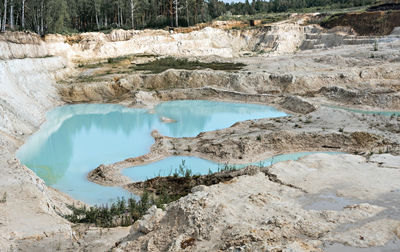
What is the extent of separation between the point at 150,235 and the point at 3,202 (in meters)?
4.26

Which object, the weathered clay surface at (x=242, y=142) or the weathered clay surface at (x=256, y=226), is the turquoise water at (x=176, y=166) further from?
the weathered clay surface at (x=256, y=226)

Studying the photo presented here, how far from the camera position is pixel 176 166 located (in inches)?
639

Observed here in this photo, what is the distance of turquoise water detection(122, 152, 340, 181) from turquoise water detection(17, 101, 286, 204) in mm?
474

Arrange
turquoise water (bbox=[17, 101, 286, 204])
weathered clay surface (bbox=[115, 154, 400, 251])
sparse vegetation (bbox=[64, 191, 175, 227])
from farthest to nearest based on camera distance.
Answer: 1. turquoise water (bbox=[17, 101, 286, 204])
2. sparse vegetation (bbox=[64, 191, 175, 227])
3. weathered clay surface (bbox=[115, 154, 400, 251])

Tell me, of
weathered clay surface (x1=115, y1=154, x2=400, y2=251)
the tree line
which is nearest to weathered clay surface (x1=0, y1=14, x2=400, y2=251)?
weathered clay surface (x1=115, y1=154, x2=400, y2=251)

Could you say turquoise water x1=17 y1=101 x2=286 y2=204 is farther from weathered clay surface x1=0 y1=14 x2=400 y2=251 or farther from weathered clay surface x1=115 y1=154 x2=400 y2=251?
weathered clay surface x1=115 y1=154 x2=400 y2=251

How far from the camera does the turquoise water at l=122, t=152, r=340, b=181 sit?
50.4 feet

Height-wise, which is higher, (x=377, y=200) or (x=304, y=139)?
(x=377, y=200)

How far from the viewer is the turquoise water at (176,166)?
15.4 m

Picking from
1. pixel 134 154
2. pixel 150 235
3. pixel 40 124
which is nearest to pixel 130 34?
pixel 40 124

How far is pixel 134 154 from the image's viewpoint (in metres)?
18.1

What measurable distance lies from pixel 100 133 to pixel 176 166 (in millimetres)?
8355

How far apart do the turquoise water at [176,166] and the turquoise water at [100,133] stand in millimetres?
474

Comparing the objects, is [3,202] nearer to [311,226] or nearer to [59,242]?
[59,242]
